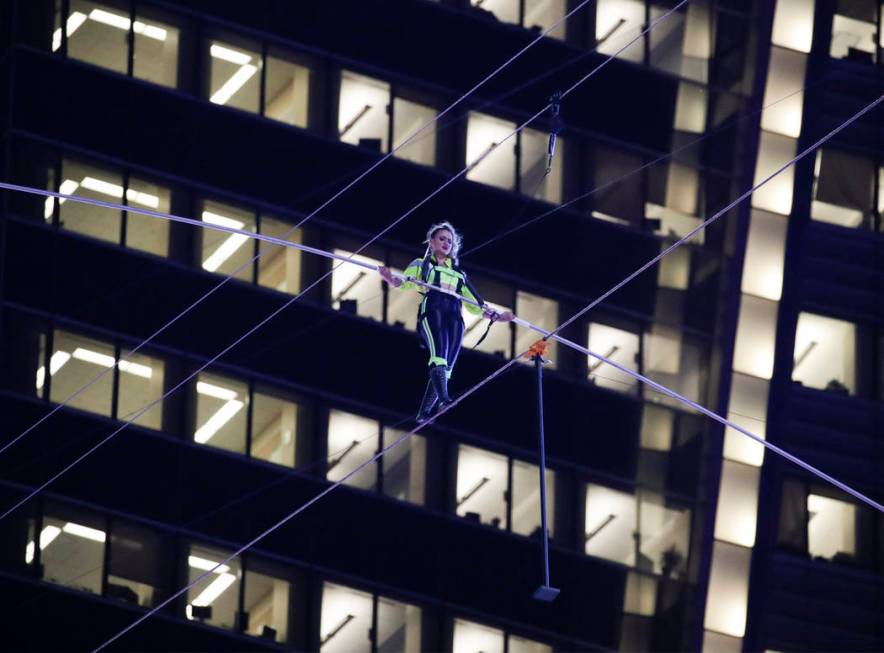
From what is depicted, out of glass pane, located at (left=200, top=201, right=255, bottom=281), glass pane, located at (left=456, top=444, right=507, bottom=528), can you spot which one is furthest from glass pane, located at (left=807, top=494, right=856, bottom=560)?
glass pane, located at (left=200, top=201, right=255, bottom=281)

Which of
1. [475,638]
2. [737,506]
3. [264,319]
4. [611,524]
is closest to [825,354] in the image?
[737,506]

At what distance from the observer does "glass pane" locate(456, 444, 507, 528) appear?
4469cm

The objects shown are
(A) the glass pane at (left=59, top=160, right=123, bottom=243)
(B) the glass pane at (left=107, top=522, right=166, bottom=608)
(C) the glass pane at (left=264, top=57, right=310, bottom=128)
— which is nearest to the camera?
(B) the glass pane at (left=107, top=522, right=166, bottom=608)

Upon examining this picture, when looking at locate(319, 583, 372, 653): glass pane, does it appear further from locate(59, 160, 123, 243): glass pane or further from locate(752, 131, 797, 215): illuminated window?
locate(752, 131, 797, 215): illuminated window

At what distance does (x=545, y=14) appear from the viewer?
1831 inches

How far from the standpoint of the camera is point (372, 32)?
150 feet

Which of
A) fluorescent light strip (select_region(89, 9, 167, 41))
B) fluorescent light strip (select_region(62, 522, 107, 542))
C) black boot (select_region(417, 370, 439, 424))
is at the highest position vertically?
fluorescent light strip (select_region(89, 9, 167, 41))

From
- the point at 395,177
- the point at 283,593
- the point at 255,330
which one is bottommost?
the point at 283,593

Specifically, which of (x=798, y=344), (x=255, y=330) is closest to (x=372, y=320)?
(x=255, y=330)

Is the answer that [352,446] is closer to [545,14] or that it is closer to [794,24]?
[545,14]

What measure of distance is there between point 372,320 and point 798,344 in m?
8.08

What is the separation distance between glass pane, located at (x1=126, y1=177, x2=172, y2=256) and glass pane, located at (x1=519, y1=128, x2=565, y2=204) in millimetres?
6545

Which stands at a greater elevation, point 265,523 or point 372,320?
point 372,320

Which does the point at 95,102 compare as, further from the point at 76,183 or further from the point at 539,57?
the point at 539,57
